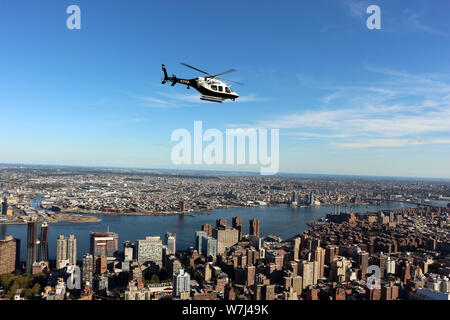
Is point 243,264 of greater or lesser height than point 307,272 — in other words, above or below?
below

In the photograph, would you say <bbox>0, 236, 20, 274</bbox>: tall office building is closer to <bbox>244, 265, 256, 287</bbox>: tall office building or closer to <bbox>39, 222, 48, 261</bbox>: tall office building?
<bbox>39, 222, 48, 261</bbox>: tall office building

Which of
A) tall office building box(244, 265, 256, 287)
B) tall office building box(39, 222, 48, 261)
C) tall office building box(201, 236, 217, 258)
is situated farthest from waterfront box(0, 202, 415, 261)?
tall office building box(244, 265, 256, 287)

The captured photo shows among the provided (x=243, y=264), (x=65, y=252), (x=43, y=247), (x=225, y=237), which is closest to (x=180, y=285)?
(x=243, y=264)

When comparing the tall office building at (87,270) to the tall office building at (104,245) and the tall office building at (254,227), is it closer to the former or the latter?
the tall office building at (104,245)

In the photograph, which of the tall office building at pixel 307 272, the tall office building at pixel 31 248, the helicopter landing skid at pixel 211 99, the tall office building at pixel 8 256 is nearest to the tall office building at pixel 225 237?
the tall office building at pixel 307 272

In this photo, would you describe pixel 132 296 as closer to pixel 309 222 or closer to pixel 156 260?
pixel 156 260

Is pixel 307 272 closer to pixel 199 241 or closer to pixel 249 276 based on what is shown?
pixel 249 276

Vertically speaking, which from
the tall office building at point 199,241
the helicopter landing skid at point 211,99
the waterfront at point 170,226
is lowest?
the waterfront at point 170,226
